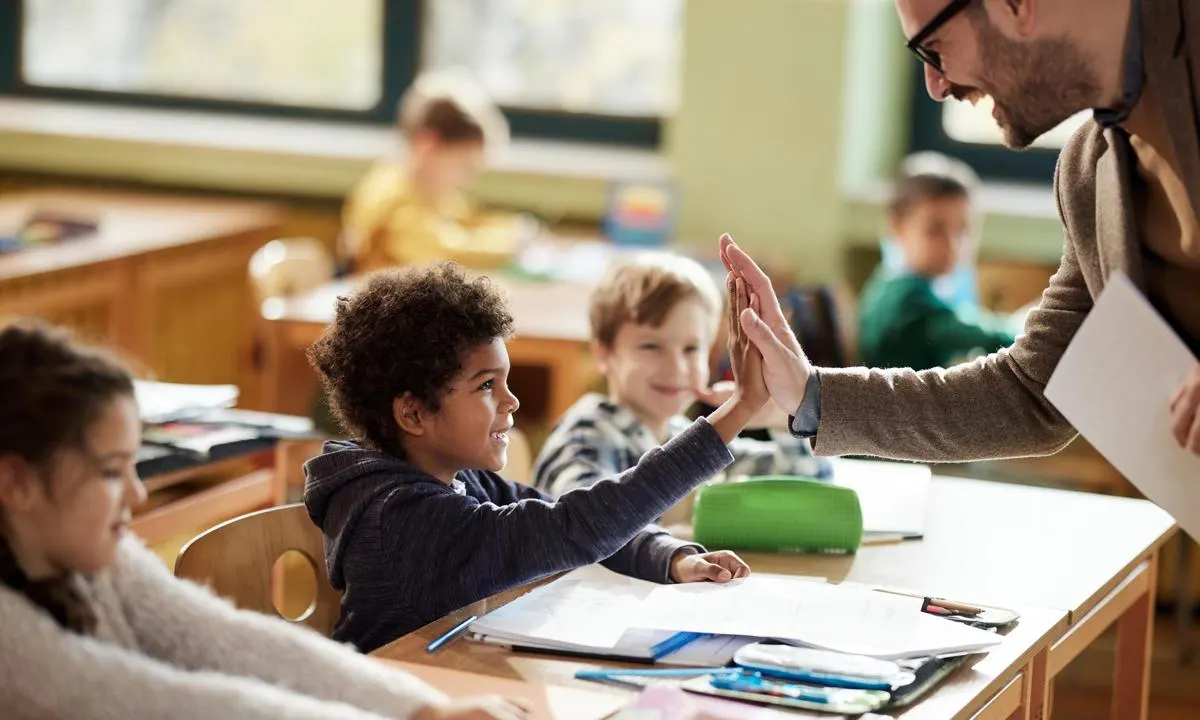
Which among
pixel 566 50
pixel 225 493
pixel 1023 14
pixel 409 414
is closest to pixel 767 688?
pixel 409 414

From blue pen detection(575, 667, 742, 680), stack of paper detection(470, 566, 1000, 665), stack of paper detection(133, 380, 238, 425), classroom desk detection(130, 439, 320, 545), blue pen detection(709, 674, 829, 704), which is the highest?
stack of paper detection(133, 380, 238, 425)

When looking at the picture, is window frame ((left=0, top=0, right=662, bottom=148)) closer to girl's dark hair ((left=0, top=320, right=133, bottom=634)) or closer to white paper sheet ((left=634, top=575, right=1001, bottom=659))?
white paper sheet ((left=634, top=575, right=1001, bottom=659))

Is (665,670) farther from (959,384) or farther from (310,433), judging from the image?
(310,433)

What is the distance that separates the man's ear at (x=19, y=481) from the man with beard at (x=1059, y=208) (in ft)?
2.73

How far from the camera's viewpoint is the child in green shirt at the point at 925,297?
3.98m

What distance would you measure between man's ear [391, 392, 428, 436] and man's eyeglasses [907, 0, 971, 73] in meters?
0.68

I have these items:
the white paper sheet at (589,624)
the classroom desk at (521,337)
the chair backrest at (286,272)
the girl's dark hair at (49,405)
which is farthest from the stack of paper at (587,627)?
the chair backrest at (286,272)

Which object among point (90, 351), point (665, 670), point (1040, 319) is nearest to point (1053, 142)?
point (1040, 319)

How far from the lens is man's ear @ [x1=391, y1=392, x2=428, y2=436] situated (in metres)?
1.97

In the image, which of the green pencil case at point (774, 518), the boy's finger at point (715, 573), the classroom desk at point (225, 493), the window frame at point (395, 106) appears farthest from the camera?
the window frame at point (395, 106)

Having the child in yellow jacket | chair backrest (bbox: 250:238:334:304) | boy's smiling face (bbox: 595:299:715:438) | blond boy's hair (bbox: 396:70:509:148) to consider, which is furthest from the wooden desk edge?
blond boy's hair (bbox: 396:70:509:148)

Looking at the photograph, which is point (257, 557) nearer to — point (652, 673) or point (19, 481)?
point (652, 673)

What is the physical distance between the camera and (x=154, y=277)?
15.7 ft

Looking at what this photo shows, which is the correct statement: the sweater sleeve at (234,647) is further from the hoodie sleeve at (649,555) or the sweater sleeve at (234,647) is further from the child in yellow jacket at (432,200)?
the child in yellow jacket at (432,200)
